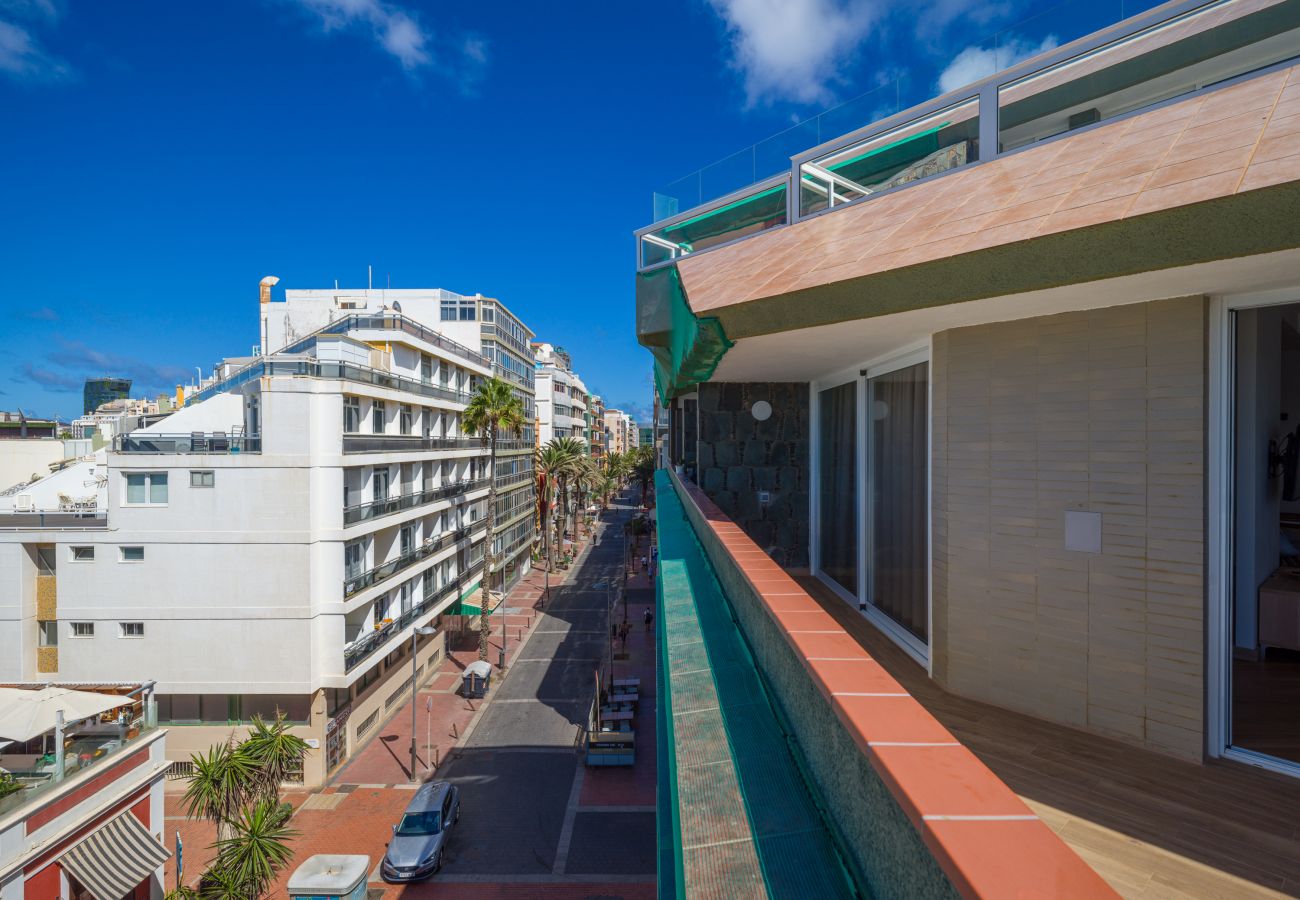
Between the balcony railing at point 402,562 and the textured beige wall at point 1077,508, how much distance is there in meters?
18.9

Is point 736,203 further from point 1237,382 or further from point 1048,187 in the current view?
point 1237,382

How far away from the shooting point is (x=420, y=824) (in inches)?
613

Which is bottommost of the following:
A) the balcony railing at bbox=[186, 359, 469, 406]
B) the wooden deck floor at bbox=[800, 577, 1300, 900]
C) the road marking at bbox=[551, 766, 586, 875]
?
the road marking at bbox=[551, 766, 586, 875]

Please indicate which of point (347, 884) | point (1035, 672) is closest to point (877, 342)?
point (1035, 672)

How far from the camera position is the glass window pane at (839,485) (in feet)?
26.8

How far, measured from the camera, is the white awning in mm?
12211

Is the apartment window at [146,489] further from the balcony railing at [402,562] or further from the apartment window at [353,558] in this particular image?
the balcony railing at [402,562]

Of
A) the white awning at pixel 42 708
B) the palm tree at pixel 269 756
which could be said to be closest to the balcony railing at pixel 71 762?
the white awning at pixel 42 708

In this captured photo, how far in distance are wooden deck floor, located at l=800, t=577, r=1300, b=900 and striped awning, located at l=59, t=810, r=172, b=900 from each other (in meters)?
14.9

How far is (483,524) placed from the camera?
3547 cm

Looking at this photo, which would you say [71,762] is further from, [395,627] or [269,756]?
[395,627]

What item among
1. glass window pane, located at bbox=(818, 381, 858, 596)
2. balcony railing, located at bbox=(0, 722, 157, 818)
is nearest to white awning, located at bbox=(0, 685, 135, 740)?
balcony railing, located at bbox=(0, 722, 157, 818)

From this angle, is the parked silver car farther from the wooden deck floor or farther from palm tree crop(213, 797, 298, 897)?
the wooden deck floor

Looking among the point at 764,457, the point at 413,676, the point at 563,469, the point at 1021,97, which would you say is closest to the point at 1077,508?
the point at 1021,97
